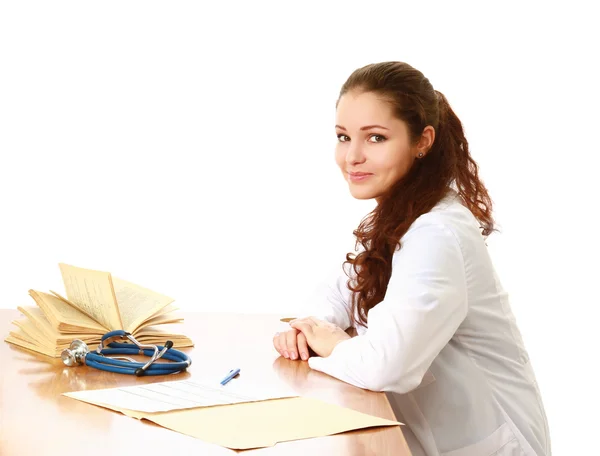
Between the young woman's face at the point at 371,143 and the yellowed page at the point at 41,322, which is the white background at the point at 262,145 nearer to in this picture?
the young woman's face at the point at 371,143

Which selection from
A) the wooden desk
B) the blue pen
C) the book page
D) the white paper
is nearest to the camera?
the wooden desk

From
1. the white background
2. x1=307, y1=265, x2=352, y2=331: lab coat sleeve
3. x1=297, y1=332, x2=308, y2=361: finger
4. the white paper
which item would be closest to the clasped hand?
x1=297, y1=332, x2=308, y2=361: finger

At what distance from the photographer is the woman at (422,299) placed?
5.33ft

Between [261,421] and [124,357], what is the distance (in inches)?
22.4

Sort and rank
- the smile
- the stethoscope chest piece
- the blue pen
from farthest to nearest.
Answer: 1. the smile
2. the stethoscope chest piece
3. the blue pen

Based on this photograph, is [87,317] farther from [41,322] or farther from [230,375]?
[230,375]

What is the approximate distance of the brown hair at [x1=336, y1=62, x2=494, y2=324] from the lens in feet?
6.37

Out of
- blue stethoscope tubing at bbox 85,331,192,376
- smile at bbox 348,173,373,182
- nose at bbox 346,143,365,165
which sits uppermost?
nose at bbox 346,143,365,165

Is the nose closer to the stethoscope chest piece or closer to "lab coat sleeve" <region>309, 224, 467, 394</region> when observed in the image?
"lab coat sleeve" <region>309, 224, 467, 394</region>

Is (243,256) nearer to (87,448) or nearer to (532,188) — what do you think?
(532,188)

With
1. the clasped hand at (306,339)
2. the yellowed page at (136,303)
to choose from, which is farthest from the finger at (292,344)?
the yellowed page at (136,303)

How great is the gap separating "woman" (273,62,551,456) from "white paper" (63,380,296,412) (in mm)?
242

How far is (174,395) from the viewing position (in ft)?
4.59

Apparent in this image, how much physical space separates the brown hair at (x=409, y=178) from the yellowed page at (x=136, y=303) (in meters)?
0.48
